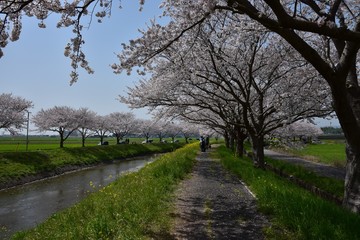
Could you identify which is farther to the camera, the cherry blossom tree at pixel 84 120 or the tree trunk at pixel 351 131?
the cherry blossom tree at pixel 84 120

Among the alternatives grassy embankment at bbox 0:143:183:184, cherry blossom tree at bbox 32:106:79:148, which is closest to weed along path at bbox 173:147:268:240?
grassy embankment at bbox 0:143:183:184

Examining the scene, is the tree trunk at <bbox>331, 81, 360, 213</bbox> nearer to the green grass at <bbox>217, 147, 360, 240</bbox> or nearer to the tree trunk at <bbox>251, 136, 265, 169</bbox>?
the green grass at <bbox>217, 147, 360, 240</bbox>

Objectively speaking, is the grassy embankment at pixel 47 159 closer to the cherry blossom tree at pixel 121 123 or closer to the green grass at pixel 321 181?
the green grass at pixel 321 181

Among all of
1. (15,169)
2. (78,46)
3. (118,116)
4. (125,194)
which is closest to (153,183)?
(125,194)

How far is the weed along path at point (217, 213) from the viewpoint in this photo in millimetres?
6316

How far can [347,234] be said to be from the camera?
17.0 feet

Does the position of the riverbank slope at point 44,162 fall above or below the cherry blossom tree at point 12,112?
below

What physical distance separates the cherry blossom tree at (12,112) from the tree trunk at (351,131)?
122 feet

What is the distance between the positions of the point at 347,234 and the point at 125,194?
580 centimetres

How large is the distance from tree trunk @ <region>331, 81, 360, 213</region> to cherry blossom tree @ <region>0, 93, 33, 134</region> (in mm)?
37158

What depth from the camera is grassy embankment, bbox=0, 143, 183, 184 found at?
24919 mm

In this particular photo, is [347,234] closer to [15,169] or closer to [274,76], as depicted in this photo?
[274,76]

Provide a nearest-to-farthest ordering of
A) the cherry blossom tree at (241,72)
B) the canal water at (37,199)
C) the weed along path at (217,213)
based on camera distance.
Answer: the weed along path at (217,213) < the cherry blossom tree at (241,72) < the canal water at (37,199)

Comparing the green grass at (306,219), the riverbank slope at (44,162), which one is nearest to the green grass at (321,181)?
the green grass at (306,219)
